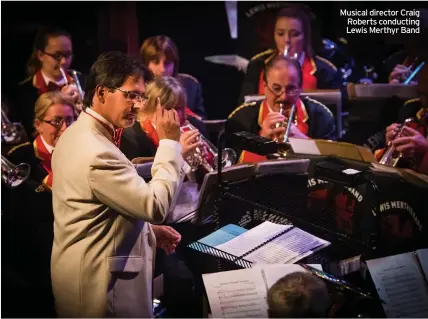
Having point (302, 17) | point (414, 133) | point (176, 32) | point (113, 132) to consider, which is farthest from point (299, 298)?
point (176, 32)

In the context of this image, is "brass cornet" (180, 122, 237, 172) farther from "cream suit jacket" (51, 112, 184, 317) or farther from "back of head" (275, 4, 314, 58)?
"cream suit jacket" (51, 112, 184, 317)

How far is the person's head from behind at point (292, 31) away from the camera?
480cm

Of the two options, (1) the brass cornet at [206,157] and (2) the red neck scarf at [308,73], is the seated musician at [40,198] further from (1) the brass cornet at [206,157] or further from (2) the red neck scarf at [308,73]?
(2) the red neck scarf at [308,73]

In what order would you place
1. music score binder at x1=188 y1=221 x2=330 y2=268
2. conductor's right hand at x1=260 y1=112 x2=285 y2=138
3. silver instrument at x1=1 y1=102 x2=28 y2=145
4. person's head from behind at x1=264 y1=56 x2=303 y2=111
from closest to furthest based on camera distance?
music score binder at x1=188 y1=221 x2=330 y2=268
conductor's right hand at x1=260 y1=112 x2=285 y2=138
person's head from behind at x1=264 y1=56 x2=303 y2=111
silver instrument at x1=1 y1=102 x2=28 y2=145

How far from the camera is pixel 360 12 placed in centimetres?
395

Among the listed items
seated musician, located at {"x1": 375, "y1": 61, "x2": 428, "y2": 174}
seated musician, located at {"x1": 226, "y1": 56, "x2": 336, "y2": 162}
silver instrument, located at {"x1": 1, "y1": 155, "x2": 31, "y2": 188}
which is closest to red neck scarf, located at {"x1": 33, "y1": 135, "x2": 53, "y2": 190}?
silver instrument, located at {"x1": 1, "y1": 155, "x2": 31, "y2": 188}

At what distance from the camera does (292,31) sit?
4797 millimetres

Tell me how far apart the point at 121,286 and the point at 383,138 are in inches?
106

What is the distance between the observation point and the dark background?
5.44m

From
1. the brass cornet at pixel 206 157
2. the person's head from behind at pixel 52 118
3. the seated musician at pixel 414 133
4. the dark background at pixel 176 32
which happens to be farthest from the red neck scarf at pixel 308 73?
the person's head from behind at pixel 52 118

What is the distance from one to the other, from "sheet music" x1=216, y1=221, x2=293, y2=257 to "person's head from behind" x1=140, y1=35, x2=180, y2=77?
218 cm

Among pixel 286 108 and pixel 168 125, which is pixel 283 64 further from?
pixel 168 125

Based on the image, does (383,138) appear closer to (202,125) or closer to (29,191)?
(202,125)

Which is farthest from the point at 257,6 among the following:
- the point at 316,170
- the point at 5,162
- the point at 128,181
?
the point at 128,181
